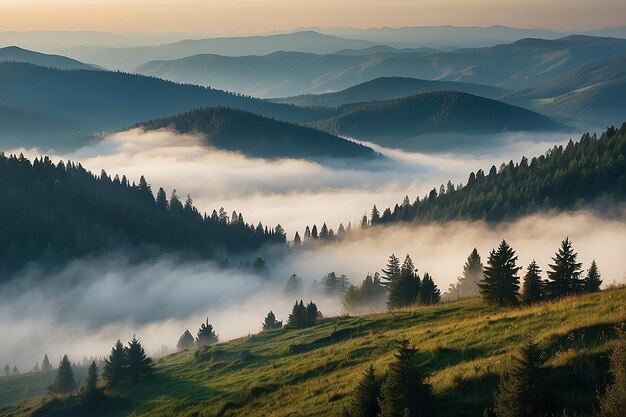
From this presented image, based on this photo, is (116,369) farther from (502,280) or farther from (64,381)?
(502,280)

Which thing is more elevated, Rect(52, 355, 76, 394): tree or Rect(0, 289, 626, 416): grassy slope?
Rect(0, 289, 626, 416): grassy slope

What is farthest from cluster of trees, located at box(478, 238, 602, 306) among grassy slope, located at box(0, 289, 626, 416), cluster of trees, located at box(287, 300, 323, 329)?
cluster of trees, located at box(287, 300, 323, 329)

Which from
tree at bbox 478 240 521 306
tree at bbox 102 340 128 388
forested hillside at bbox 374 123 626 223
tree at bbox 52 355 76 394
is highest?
forested hillside at bbox 374 123 626 223

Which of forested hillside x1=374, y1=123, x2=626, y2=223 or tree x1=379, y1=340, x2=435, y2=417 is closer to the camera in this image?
tree x1=379, y1=340, x2=435, y2=417

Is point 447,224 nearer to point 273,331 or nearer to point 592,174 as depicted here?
point 592,174

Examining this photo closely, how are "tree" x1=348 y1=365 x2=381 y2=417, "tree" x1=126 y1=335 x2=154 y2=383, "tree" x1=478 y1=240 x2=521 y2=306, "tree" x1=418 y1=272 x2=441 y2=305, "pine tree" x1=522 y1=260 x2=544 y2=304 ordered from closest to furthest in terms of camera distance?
"tree" x1=348 y1=365 x2=381 y2=417 → "pine tree" x1=522 y1=260 x2=544 y2=304 → "tree" x1=478 y1=240 x2=521 y2=306 → "tree" x1=126 y1=335 x2=154 y2=383 → "tree" x1=418 y1=272 x2=441 y2=305

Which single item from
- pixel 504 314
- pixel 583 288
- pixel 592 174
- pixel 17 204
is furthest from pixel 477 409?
pixel 17 204

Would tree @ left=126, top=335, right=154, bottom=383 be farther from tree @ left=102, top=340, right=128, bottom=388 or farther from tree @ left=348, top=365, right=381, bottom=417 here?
tree @ left=348, top=365, right=381, bottom=417
